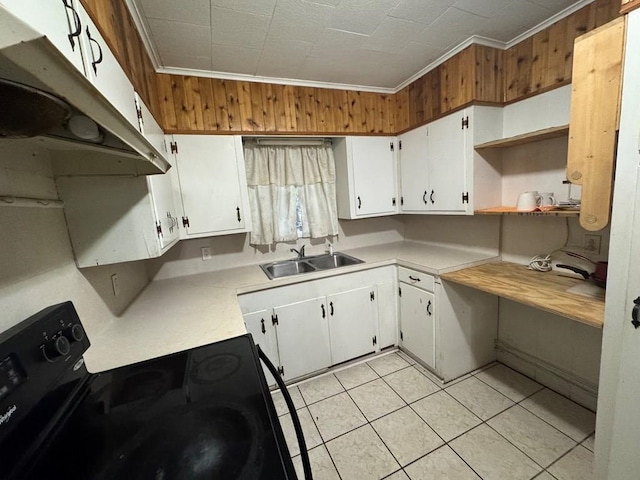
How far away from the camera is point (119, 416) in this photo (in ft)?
2.46

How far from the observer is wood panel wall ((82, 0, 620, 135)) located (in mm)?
1523

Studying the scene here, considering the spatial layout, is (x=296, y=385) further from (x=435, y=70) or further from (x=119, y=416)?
(x=435, y=70)

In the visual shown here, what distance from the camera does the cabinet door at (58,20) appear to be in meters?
0.46

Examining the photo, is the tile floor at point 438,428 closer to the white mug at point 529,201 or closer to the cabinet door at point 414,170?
the white mug at point 529,201

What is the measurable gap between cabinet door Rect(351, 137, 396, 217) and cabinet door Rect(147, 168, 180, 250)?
5.20ft

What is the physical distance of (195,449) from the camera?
2.05 feet

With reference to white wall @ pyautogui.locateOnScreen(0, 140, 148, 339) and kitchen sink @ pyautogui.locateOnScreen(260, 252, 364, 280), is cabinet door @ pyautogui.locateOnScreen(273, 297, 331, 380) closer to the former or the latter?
kitchen sink @ pyautogui.locateOnScreen(260, 252, 364, 280)

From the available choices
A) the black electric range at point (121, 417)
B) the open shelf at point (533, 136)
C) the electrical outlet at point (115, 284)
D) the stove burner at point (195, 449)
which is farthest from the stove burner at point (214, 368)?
the open shelf at point (533, 136)

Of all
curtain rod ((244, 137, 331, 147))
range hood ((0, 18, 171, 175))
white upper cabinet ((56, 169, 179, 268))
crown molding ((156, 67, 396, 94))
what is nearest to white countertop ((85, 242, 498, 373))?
white upper cabinet ((56, 169, 179, 268))

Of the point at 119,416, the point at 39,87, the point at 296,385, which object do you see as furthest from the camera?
the point at 296,385

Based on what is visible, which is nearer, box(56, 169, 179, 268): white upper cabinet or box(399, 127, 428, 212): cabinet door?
box(56, 169, 179, 268): white upper cabinet

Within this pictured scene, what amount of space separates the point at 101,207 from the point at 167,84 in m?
1.26

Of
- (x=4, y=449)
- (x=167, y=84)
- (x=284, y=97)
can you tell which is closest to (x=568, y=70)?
(x=284, y=97)

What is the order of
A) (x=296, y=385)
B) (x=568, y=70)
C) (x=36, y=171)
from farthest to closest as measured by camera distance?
(x=296, y=385), (x=568, y=70), (x=36, y=171)
